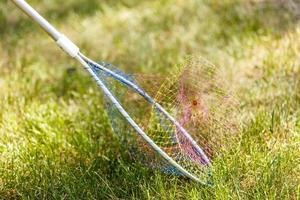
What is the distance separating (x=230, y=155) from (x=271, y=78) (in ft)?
3.55

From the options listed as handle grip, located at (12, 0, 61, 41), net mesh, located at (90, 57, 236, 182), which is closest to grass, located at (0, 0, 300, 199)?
net mesh, located at (90, 57, 236, 182)

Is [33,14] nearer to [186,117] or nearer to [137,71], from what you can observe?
[186,117]

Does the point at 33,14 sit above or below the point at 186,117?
above

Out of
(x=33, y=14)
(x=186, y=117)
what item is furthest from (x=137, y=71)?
(x=33, y=14)

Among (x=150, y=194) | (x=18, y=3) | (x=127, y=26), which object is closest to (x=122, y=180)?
(x=150, y=194)

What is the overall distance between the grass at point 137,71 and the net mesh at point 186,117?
0.08 meters

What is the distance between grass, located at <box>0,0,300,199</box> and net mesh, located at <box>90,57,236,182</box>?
0.08m

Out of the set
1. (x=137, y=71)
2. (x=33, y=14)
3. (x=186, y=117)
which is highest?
(x=33, y=14)

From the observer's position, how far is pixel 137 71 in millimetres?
4301

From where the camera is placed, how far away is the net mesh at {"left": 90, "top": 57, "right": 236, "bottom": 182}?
2.86 meters

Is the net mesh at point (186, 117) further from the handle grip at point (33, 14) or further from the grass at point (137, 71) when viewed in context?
the handle grip at point (33, 14)

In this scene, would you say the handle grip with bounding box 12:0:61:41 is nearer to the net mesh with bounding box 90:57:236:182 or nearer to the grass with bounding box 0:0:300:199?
the net mesh with bounding box 90:57:236:182

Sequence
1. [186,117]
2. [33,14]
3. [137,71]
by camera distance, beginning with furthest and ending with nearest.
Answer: [137,71]
[186,117]
[33,14]

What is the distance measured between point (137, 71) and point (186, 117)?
50.5 inches
